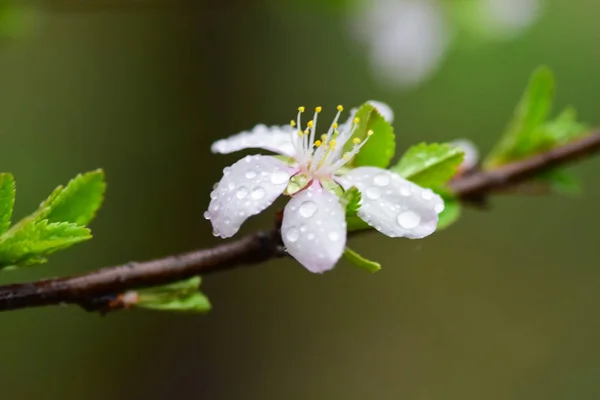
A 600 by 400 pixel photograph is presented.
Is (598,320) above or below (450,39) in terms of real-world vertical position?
below

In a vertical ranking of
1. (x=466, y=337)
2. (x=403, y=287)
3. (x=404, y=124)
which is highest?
(x=404, y=124)

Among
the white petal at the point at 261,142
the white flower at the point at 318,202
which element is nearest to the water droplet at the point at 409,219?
the white flower at the point at 318,202

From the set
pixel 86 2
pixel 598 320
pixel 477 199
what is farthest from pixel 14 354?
pixel 598 320

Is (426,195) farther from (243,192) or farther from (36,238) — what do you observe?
(36,238)

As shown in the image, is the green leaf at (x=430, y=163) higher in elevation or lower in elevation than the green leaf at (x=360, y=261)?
higher

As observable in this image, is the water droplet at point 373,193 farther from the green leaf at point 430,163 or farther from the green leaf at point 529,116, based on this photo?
the green leaf at point 529,116

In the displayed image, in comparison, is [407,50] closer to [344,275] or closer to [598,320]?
[344,275]

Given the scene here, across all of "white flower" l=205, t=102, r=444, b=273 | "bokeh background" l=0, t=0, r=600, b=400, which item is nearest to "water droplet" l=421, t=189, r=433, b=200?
"white flower" l=205, t=102, r=444, b=273
